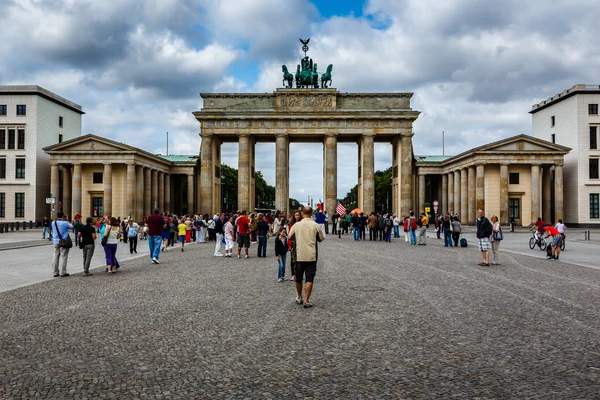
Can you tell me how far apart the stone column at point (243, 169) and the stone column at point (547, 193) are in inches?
1375

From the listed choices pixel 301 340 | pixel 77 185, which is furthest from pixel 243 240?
pixel 77 185

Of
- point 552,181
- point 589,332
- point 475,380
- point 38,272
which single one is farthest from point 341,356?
point 552,181

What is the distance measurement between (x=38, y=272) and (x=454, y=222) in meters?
21.5

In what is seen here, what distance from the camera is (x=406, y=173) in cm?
6519

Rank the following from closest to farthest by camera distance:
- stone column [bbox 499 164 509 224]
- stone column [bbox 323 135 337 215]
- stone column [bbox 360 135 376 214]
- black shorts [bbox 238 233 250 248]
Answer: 1. black shorts [bbox 238 233 250 248]
2. stone column [bbox 499 164 509 224]
3. stone column [bbox 323 135 337 215]
4. stone column [bbox 360 135 376 214]

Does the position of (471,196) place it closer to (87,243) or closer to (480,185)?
(480,185)

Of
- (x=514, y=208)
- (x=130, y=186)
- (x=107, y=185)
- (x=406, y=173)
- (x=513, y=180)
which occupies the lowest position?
(x=514, y=208)

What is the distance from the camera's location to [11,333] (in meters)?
8.13

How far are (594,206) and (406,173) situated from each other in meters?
21.5

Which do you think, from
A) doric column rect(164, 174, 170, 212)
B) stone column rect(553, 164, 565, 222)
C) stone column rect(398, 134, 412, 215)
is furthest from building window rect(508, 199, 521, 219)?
doric column rect(164, 174, 170, 212)

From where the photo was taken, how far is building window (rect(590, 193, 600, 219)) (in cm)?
6031

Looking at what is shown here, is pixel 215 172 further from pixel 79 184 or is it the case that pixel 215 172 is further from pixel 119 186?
pixel 79 184

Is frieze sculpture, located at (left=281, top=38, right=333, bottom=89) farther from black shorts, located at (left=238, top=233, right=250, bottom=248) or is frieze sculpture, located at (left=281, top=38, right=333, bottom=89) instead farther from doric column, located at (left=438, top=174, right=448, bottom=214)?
black shorts, located at (left=238, top=233, right=250, bottom=248)

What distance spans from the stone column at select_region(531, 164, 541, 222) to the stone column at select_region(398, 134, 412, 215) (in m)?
14.1
